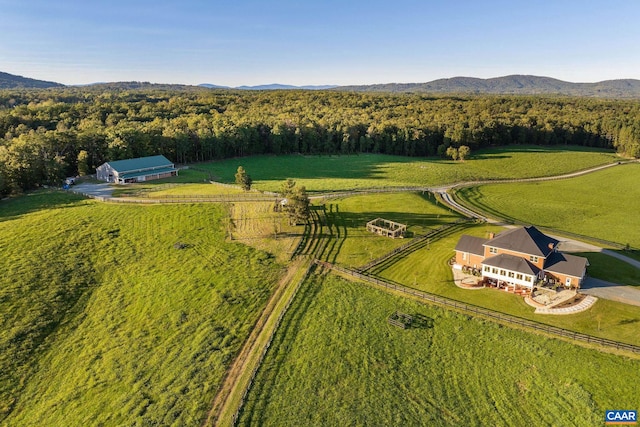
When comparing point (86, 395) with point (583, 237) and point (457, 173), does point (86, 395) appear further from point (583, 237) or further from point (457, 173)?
point (457, 173)

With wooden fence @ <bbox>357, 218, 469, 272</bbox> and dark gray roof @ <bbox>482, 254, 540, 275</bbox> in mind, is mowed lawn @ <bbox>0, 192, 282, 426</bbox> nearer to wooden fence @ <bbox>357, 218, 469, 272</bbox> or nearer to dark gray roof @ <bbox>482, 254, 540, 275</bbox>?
wooden fence @ <bbox>357, 218, 469, 272</bbox>

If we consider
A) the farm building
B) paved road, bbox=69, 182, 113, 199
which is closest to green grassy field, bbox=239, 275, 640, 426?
paved road, bbox=69, 182, 113, 199

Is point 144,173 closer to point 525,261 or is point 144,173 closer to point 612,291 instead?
point 525,261

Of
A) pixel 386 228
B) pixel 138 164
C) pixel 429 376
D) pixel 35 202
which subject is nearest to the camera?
pixel 429 376

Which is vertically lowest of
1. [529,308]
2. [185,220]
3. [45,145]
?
[529,308]

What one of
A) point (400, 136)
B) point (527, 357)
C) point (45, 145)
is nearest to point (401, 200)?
point (527, 357)

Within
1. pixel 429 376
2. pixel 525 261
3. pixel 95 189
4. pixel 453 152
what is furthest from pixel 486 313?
pixel 453 152

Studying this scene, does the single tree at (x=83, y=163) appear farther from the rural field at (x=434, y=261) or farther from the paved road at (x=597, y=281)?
the paved road at (x=597, y=281)
